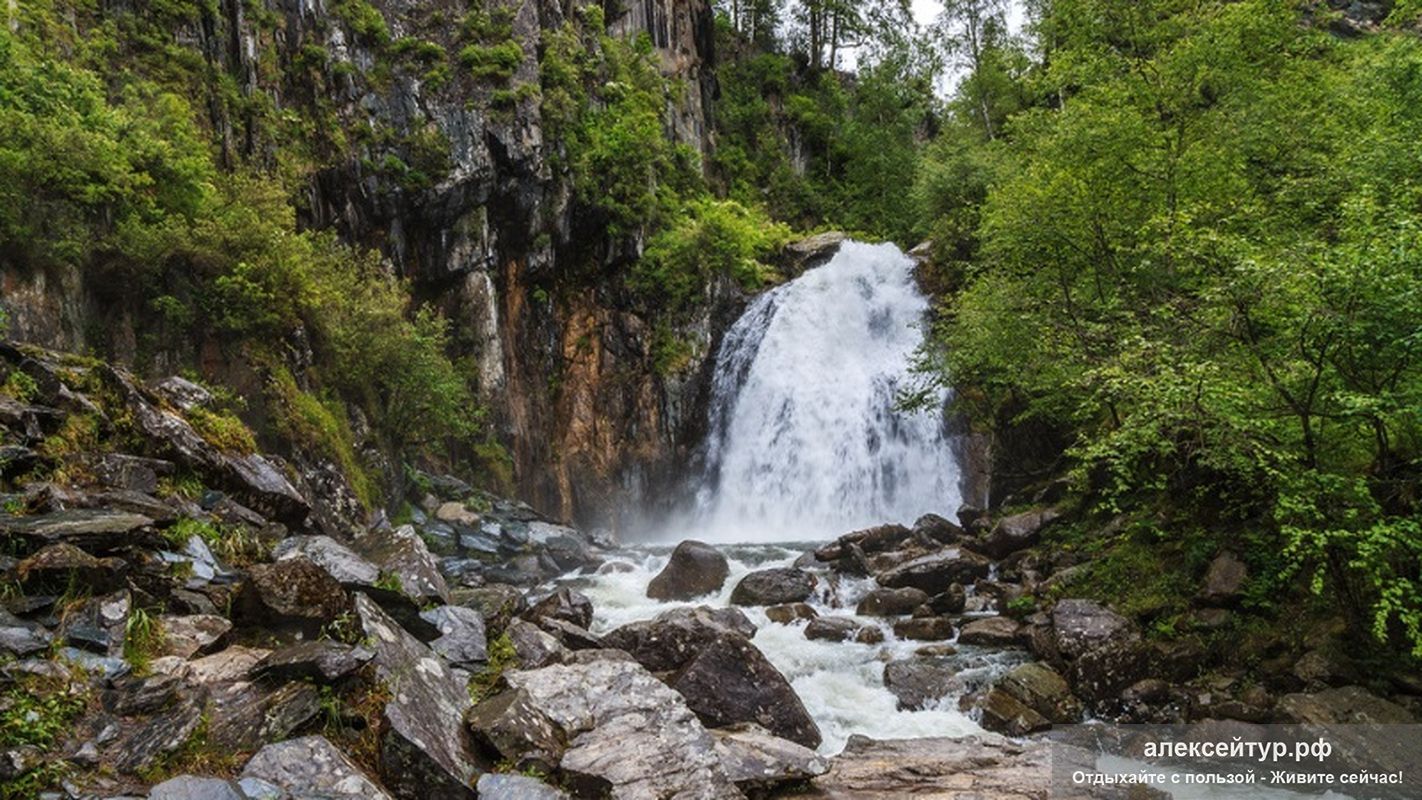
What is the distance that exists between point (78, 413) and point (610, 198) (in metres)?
21.3

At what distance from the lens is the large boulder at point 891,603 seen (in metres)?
13.3

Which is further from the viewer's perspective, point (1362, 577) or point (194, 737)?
point (1362, 577)

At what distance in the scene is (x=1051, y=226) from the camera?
15.5 m

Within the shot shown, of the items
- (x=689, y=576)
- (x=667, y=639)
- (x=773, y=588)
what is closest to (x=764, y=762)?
(x=667, y=639)

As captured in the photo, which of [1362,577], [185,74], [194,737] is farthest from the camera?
[185,74]

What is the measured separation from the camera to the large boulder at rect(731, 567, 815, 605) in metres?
14.0

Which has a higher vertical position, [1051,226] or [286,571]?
[1051,226]

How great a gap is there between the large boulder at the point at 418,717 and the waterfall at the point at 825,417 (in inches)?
737

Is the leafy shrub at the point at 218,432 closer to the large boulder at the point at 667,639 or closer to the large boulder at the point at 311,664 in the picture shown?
the large boulder at the point at 667,639

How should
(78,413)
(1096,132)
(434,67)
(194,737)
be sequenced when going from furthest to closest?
(434,67) < (1096,132) < (78,413) < (194,737)

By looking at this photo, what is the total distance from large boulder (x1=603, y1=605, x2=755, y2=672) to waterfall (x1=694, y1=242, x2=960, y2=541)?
14.0m

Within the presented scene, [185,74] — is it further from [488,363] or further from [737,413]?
[737,413]

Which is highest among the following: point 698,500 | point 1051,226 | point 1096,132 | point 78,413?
point 1096,132

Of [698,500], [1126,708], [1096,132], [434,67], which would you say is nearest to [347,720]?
[1126,708]
